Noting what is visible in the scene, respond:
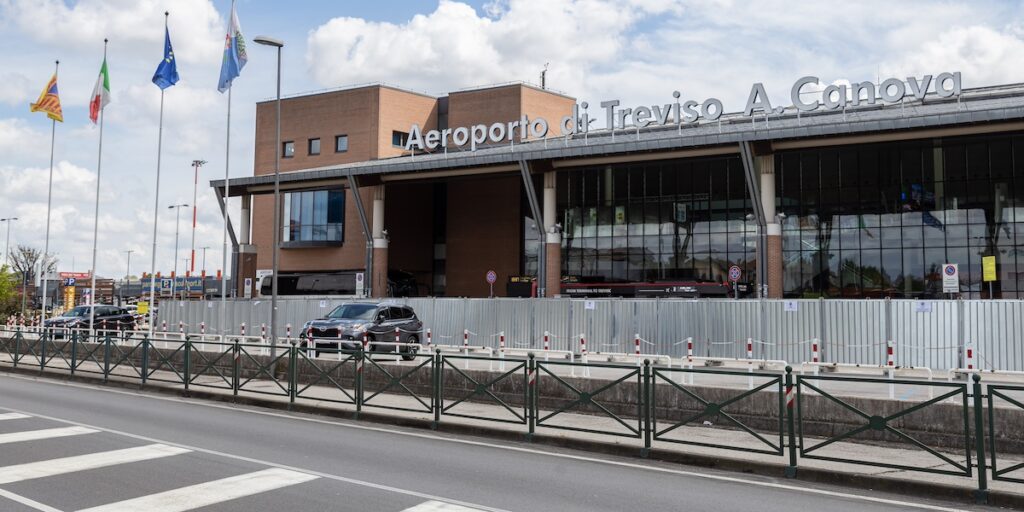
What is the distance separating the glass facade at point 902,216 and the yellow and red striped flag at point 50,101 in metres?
33.9

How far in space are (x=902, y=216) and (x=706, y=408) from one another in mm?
35589

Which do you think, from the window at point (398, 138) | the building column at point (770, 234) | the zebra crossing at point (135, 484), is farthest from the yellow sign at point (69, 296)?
the zebra crossing at point (135, 484)

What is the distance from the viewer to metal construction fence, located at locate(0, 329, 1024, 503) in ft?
33.2

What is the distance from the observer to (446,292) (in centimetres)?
5959

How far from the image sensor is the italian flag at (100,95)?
119 feet

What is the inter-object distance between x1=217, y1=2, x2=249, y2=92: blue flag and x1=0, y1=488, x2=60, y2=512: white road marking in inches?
982

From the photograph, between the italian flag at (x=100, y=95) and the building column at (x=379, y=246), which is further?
the building column at (x=379, y=246)

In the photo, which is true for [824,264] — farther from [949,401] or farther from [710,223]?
[949,401]

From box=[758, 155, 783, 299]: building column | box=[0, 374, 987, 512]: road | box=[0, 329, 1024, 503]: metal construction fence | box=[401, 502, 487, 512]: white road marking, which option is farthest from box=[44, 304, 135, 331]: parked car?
box=[401, 502, 487, 512]: white road marking

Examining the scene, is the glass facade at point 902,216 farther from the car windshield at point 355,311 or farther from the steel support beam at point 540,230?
the car windshield at point 355,311

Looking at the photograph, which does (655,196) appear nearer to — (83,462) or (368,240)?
(368,240)

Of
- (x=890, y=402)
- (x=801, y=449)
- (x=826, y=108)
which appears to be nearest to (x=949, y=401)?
(x=890, y=402)

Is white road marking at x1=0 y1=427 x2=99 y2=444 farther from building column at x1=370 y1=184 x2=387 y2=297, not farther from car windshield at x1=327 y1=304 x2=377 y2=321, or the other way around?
building column at x1=370 y1=184 x2=387 y2=297

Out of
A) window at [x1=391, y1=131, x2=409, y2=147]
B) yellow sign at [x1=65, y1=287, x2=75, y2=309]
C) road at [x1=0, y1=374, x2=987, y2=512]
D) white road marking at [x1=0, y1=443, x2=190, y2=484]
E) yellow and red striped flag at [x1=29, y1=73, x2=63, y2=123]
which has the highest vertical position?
window at [x1=391, y1=131, x2=409, y2=147]
